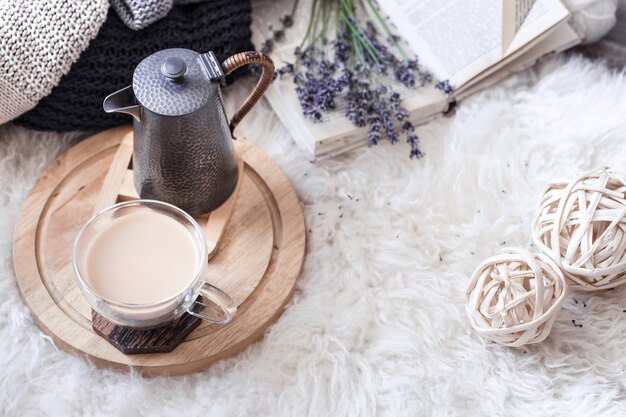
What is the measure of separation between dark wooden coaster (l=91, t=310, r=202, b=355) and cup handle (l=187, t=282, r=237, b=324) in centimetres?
3

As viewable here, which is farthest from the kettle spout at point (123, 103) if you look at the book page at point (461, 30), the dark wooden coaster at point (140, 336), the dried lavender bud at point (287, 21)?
the book page at point (461, 30)

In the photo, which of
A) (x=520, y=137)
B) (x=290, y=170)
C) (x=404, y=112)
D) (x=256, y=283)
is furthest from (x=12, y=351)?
(x=520, y=137)

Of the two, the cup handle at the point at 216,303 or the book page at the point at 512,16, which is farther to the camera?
the book page at the point at 512,16

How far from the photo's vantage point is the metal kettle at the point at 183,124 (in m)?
0.77

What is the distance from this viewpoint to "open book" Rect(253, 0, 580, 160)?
104 cm

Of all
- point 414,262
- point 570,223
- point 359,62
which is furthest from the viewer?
point 359,62

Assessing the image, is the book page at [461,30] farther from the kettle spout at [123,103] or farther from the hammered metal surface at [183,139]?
the kettle spout at [123,103]

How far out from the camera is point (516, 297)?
802 mm

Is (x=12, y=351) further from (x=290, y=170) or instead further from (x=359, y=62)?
(x=359, y=62)

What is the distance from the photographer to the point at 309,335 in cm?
91

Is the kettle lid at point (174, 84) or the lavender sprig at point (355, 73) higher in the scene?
the kettle lid at point (174, 84)

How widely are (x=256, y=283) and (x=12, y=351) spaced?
301mm

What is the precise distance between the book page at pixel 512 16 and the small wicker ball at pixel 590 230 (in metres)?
0.29

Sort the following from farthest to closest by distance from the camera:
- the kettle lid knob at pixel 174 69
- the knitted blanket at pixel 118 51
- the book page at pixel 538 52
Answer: the book page at pixel 538 52
the knitted blanket at pixel 118 51
the kettle lid knob at pixel 174 69
